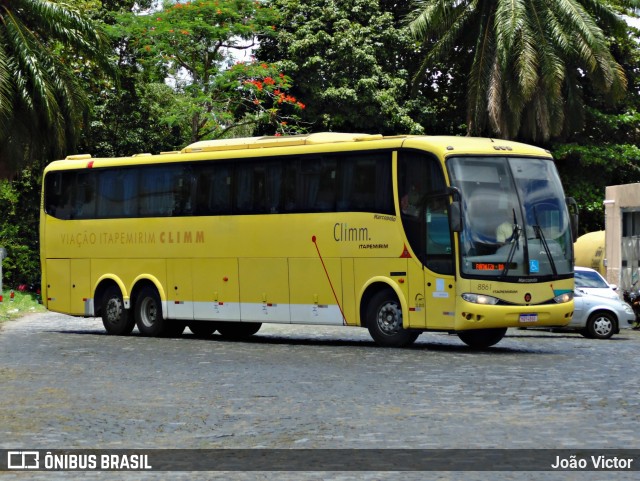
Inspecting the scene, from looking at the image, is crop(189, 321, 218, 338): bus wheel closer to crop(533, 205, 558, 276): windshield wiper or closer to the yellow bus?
the yellow bus

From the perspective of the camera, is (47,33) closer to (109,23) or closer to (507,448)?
(109,23)

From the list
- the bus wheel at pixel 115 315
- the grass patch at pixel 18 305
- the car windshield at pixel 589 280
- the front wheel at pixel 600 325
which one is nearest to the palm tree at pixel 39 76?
the grass patch at pixel 18 305

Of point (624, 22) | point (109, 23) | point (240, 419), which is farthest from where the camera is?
point (109, 23)

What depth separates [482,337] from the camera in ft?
76.3

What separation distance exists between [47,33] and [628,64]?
22.3m

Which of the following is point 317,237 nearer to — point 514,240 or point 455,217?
point 455,217

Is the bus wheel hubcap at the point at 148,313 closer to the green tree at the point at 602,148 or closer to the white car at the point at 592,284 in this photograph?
the white car at the point at 592,284

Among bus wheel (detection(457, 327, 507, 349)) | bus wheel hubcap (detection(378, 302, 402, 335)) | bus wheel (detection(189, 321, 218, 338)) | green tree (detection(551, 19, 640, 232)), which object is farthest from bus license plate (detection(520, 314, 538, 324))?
green tree (detection(551, 19, 640, 232))

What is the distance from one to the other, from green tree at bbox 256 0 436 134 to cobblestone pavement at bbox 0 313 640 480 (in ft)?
67.8

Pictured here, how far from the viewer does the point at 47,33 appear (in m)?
37.7

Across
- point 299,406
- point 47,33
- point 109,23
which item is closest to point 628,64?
point 109,23

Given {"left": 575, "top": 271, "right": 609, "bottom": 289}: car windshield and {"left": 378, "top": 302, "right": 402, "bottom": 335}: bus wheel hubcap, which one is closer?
{"left": 378, "top": 302, "right": 402, "bottom": 335}: bus wheel hubcap

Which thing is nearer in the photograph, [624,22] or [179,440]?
[179,440]

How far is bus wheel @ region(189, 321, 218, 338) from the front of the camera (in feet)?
90.0
